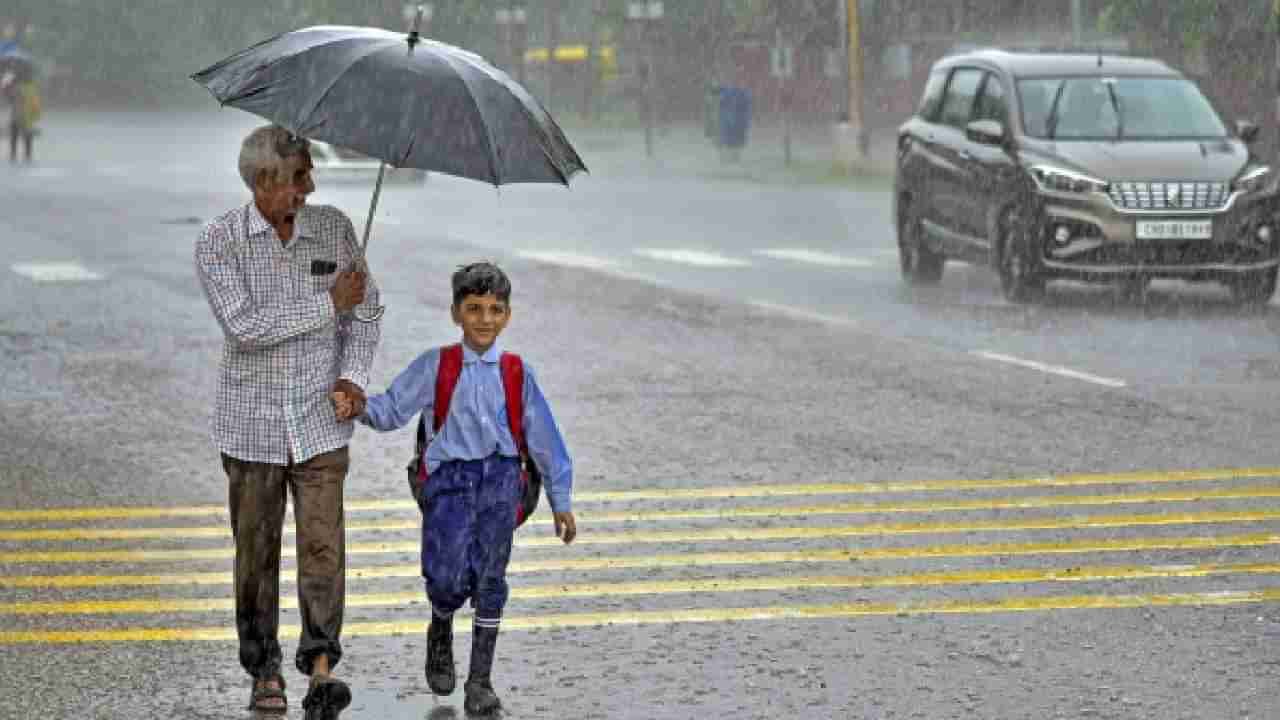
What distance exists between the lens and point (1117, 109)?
20.0 m

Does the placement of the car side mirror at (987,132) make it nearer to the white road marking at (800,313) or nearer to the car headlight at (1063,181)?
the car headlight at (1063,181)

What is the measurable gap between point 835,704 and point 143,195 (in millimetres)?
26117

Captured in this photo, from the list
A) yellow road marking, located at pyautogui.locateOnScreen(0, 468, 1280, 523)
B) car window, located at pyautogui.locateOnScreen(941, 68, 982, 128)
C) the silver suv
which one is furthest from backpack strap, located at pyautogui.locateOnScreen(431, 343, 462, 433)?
car window, located at pyautogui.locateOnScreen(941, 68, 982, 128)

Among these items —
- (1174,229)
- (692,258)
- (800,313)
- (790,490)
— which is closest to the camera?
(790,490)

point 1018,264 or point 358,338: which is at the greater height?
point 358,338

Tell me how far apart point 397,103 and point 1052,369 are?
8.80 meters

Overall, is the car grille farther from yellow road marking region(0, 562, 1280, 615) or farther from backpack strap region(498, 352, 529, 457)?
backpack strap region(498, 352, 529, 457)

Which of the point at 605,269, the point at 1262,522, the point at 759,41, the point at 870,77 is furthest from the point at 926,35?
the point at 1262,522

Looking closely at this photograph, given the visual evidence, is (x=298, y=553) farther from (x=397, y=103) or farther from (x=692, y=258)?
(x=692, y=258)

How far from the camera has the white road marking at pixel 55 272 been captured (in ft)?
66.8

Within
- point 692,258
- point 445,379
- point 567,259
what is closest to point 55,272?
point 567,259

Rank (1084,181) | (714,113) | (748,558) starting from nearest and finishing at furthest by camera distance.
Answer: (748,558) < (1084,181) < (714,113)

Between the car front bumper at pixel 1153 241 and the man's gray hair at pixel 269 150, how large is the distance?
12720 mm

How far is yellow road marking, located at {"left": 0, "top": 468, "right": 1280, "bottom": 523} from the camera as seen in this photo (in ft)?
33.2
